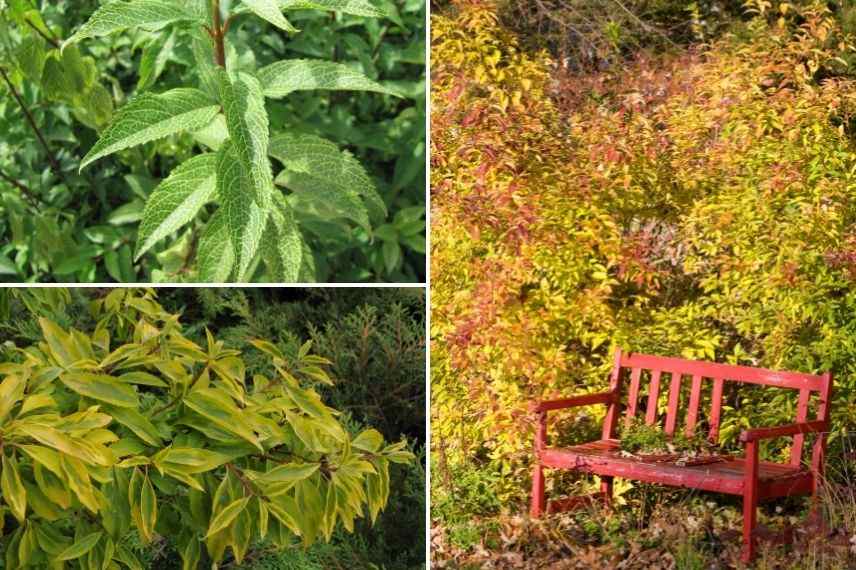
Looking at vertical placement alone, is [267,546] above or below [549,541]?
above

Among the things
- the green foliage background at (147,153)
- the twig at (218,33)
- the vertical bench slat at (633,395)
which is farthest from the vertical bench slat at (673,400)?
the twig at (218,33)

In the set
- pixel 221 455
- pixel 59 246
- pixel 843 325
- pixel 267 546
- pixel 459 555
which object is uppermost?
pixel 59 246

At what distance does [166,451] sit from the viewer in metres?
1.63

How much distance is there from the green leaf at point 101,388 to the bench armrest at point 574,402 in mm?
1840

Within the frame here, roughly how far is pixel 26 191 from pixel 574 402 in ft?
5.48

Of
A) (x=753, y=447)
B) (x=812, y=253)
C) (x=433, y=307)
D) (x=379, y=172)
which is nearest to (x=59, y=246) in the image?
(x=379, y=172)

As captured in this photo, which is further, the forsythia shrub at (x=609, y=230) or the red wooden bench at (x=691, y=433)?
the forsythia shrub at (x=609, y=230)

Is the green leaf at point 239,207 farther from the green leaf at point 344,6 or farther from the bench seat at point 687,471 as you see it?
the bench seat at point 687,471

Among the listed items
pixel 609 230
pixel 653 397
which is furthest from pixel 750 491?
pixel 609 230

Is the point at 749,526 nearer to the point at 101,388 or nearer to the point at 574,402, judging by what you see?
the point at 574,402

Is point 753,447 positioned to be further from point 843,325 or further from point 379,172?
point 379,172

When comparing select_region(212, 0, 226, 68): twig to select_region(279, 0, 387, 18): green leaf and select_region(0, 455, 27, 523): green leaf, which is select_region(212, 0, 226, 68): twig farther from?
select_region(0, 455, 27, 523): green leaf

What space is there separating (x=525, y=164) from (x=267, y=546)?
55.9 inches

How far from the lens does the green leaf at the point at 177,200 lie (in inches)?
74.1
